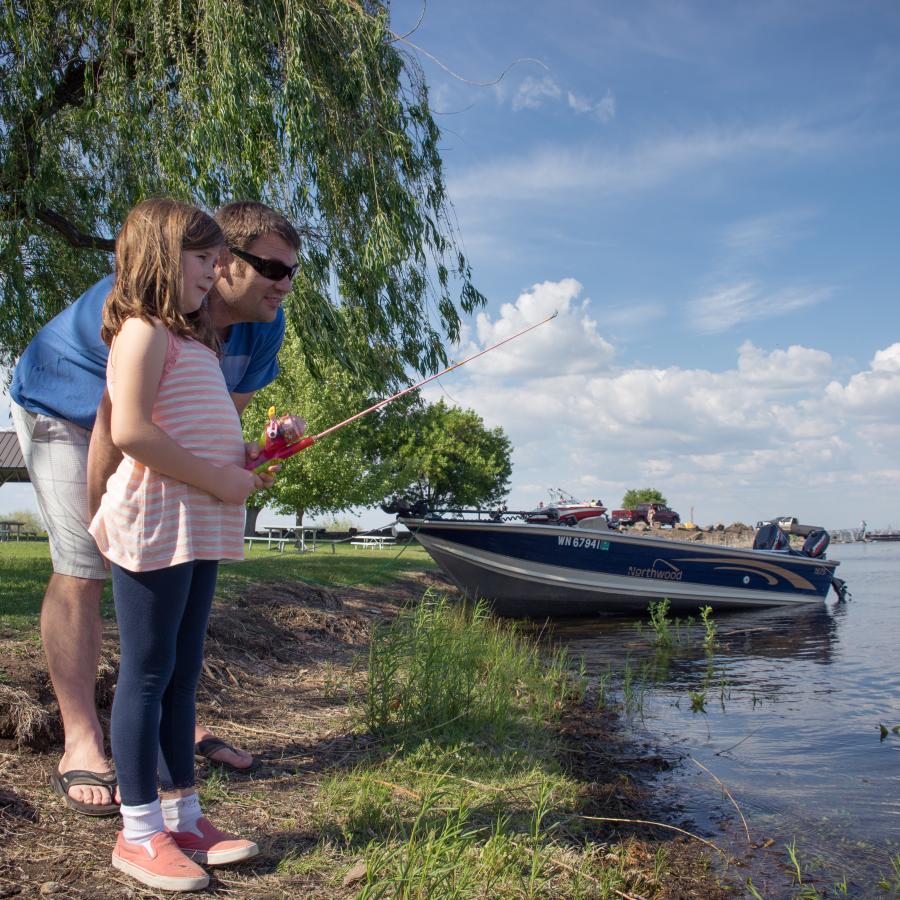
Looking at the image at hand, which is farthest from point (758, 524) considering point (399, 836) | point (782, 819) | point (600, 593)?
point (399, 836)

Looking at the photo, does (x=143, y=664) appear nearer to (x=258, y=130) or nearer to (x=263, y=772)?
(x=263, y=772)

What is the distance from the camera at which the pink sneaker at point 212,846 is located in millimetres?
2367

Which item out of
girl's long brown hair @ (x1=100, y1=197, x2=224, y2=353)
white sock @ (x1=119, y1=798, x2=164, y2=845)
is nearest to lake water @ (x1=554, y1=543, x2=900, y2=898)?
white sock @ (x1=119, y1=798, x2=164, y2=845)

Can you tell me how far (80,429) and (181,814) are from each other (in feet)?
4.31

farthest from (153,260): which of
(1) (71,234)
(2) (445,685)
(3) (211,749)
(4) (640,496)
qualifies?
(4) (640,496)

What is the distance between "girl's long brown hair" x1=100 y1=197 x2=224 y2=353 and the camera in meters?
2.30

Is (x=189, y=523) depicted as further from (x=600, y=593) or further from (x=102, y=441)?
(x=600, y=593)

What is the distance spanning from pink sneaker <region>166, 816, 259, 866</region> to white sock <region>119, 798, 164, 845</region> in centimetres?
7

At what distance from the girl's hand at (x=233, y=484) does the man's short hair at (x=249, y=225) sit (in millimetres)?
775

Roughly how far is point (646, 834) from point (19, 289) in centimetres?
800

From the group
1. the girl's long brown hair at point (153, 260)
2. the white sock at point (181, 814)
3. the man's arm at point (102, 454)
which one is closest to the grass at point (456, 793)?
the white sock at point (181, 814)

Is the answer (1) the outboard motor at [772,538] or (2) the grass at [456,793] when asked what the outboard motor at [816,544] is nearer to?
(1) the outboard motor at [772,538]

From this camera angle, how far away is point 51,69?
7996 millimetres

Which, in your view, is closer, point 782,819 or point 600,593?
point 782,819
